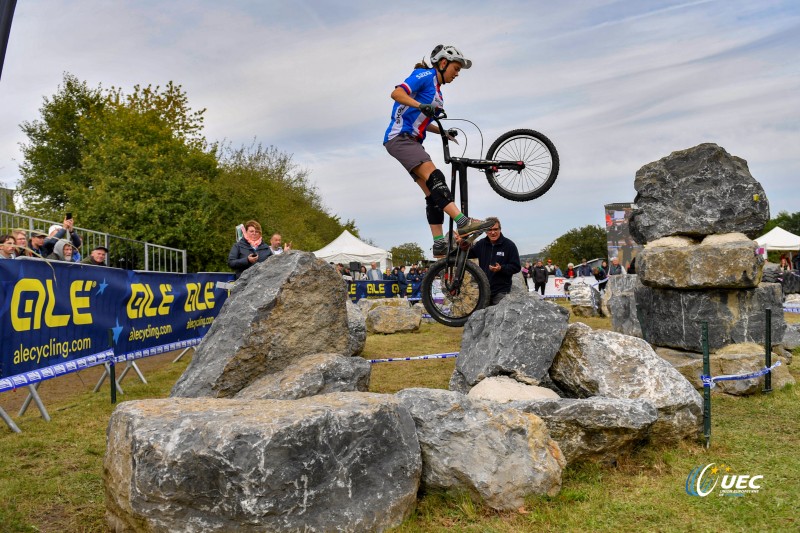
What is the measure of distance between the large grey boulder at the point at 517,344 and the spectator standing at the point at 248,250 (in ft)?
14.3

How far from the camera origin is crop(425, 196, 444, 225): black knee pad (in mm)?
7094

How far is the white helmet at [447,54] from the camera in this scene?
6488 mm

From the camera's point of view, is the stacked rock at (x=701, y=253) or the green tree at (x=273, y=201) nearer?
the stacked rock at (x=701, y=253)

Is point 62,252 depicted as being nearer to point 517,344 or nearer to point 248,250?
point 248,250

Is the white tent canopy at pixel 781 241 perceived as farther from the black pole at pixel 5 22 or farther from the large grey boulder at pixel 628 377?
the black pole at pixel 5 22

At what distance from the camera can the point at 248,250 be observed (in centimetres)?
1016

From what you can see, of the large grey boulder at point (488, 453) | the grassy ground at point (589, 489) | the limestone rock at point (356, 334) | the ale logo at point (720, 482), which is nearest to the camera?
the grassy ground at point (589, 489)

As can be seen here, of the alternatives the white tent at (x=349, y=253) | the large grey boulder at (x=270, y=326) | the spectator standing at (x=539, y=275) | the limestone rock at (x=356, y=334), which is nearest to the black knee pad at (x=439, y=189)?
the large grey boulder at (x=270, y=326)

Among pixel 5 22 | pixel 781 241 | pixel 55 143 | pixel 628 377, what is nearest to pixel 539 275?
pixel 781 241

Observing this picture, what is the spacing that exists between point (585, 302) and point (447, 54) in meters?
13.7

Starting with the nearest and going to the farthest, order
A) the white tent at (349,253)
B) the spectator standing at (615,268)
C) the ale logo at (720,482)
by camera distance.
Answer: the ale logo at (720,482) < the spectator standing at (615,268) < the white tent at (349,253)

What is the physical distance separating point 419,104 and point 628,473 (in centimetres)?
369

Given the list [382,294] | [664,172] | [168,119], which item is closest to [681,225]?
[664,172]

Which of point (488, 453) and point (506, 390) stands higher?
point (506, 390)
